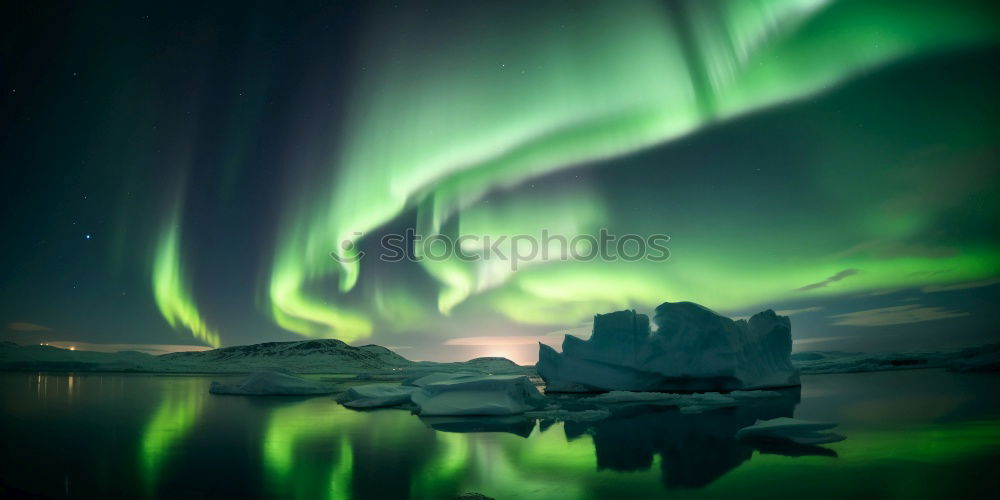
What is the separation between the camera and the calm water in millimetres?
8742

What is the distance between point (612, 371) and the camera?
112 ft

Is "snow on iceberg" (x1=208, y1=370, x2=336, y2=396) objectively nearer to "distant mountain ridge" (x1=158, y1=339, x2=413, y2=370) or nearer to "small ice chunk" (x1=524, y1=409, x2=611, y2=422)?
"small ice chunk" (x1=524, y1=409, x2=611, y2=422)

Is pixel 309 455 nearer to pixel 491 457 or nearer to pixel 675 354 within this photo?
pixel 491 457

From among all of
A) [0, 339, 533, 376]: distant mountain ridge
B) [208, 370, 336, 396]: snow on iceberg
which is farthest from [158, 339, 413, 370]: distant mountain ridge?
[208, 370, 336, 396]: snow on iceberg

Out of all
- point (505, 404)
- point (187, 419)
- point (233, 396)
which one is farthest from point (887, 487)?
point (233, 396)

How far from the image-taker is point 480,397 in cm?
2144

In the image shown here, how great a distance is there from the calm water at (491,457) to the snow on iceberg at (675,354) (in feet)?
38.0

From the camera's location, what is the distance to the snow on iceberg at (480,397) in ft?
66.6

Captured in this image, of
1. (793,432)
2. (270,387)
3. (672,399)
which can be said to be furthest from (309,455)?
(270,387)

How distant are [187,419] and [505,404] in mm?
10620

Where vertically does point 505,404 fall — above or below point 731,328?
below

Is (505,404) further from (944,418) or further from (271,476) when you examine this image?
(944,418)

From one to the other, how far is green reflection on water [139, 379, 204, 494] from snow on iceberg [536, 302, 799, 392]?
19669mm

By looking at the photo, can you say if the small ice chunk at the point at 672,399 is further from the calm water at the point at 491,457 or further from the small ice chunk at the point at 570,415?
the small ice chunk at the point at 570,415
